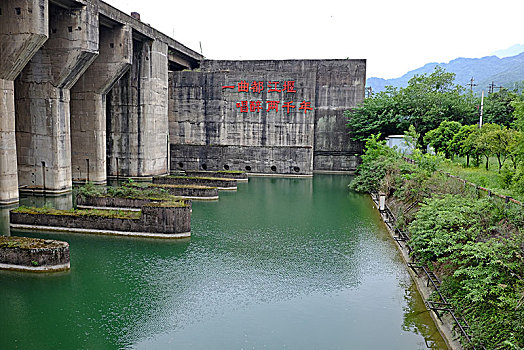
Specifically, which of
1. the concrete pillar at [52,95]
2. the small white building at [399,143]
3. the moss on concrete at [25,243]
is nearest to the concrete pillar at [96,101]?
the concrete pillar at [52,95]

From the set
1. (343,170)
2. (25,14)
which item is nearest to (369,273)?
(25,14)

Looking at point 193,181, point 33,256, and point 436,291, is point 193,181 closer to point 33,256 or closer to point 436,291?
point 33,256

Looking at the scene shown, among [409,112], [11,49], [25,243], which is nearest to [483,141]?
[409,112]

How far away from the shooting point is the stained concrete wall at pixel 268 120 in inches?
1185

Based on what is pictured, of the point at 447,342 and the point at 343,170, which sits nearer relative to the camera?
the point at 447,342

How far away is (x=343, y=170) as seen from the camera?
106 feet

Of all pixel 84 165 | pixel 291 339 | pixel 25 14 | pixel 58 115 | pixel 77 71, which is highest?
pixel 25 14

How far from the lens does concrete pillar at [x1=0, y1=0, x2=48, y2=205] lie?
55.4ft

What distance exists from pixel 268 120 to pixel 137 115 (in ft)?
29.4

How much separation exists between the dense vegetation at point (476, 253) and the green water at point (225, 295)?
92cm

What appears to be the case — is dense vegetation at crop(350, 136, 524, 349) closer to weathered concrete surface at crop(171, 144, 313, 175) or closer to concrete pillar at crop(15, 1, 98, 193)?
weathered concrete surface at crop(171, 144, 313, 175)

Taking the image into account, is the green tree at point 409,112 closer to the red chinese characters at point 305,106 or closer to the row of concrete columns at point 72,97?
the red chinese characters at point 305,106

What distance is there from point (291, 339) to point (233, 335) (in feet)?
3.47

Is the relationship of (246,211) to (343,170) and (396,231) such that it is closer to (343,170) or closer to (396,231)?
(396,231)
